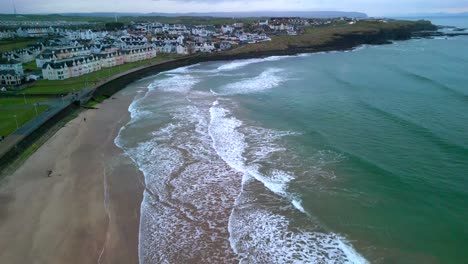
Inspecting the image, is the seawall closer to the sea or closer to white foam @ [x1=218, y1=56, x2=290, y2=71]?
white foam @ [x1=218, y1=56, x2=290, y2=71]

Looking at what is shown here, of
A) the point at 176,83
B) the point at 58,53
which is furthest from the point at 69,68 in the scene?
the point at 176,83

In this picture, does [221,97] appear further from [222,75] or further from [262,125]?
[222,75]

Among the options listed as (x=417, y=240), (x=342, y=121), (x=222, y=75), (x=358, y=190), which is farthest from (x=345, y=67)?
(x=417, y=240)

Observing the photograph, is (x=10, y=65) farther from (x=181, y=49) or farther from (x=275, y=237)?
(x=275, y=237)

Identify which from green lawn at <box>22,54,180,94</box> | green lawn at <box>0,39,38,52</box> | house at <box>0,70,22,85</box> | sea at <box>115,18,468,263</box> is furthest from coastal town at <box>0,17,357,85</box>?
sea at <box>115,18,468,263</box>

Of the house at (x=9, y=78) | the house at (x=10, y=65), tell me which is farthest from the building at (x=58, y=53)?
the house at (x=9, y=78)
